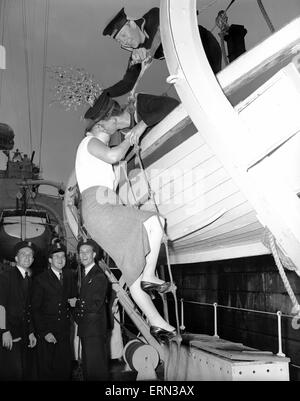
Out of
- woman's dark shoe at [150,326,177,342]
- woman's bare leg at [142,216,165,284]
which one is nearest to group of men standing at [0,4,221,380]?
woman's bare leg at [142,216,165,284]

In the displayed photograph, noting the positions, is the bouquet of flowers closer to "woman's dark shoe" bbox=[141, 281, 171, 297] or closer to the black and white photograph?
the black and white photograph

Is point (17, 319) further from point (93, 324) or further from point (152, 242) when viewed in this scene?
point (152, 242)

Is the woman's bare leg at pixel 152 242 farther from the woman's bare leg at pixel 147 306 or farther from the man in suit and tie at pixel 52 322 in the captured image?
the man in suit and tie at pixel 52 322

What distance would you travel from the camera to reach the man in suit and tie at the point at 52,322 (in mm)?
1938

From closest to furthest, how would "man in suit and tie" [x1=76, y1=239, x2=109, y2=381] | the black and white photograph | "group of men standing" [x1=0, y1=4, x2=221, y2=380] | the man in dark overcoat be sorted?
the black and white photograph
the man in dark overcoat
"group of men standing" [x1=0, y1=4, x2=221, y2=380]
"man in suit and tie" [x1=76, y1=239, x2=109, y2=381]

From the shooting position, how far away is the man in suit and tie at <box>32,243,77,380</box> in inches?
Result: 76.3

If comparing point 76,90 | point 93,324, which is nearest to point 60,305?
point 93,324

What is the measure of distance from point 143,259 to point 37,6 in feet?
4.76

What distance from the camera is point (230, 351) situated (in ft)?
5.45

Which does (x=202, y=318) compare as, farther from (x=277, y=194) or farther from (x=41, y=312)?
(x=277, y=194)

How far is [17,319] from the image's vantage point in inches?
72.2

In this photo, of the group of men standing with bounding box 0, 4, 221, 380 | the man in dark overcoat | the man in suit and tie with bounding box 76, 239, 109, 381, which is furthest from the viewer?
the man in suit and tie with bounding box 76, 239, 109, 381

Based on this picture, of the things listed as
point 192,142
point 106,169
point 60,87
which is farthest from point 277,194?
point 60,87

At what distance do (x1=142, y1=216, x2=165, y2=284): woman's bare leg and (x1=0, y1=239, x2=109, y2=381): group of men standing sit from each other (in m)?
0.58
